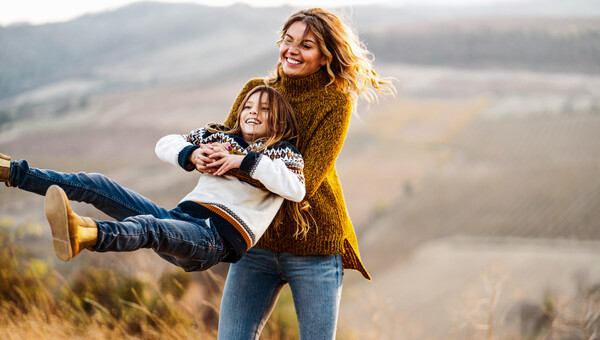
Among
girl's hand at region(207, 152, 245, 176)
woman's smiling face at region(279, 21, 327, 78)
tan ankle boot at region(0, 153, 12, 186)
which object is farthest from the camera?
woman's smiling face at region(279, 21, 327, 78)

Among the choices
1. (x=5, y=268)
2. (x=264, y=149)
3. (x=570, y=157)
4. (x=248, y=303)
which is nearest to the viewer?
(x=264, y=149)

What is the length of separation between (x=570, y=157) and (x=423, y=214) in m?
9.46

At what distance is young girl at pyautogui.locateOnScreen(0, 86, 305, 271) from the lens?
5.08ft

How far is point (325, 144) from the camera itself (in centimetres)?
189

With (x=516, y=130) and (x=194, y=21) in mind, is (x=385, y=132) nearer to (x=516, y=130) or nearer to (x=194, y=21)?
(x=516, y=130)

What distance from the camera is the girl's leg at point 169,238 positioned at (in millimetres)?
1477

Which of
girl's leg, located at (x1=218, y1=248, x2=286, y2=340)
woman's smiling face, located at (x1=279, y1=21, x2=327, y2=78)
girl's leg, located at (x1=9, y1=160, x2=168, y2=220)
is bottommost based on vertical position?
girl's leg, located at (x1=218, y1=248, x2=286, y2=340)

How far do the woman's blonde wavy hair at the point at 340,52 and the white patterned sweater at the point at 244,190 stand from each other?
0.39 meters

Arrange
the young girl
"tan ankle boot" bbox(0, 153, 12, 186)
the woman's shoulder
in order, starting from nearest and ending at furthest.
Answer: the young girl, "tan ankle boot" bbox(0, 153, 12, 186), the woman's shoulder

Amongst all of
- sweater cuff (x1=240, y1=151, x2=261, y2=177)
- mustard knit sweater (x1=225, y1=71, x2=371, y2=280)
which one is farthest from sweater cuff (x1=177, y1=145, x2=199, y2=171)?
mustard knit sweater (x1=225, y1=71, x2=371, y2=280)

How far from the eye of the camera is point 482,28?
51062 millimetres

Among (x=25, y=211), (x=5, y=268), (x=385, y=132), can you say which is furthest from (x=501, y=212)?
(x=5, y=268)

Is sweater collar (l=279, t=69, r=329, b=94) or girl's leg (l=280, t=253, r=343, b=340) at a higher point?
sweater collar (l=279, t=69, r=329, b=94)

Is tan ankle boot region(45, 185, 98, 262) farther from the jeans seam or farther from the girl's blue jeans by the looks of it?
the jeans seam
